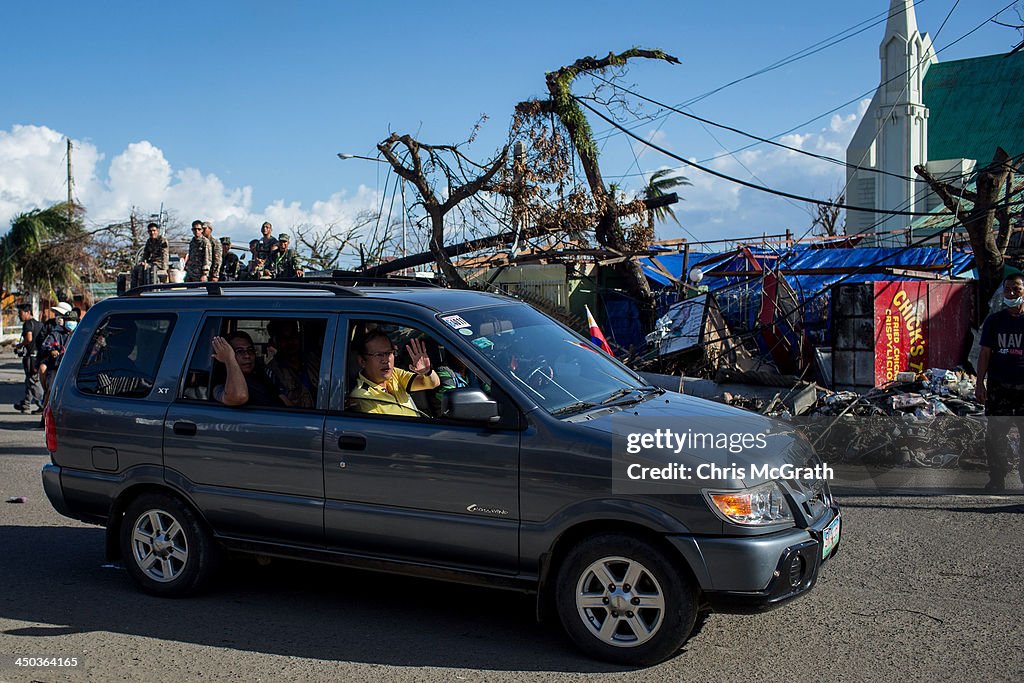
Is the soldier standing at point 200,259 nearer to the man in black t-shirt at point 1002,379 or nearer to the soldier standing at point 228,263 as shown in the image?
the soldier standing at point 228,263

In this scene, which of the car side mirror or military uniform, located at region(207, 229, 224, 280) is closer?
the car side mirror

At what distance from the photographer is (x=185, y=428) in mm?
5637

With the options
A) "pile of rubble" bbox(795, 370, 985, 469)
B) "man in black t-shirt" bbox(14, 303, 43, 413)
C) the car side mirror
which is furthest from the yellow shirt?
"man in black t-shirt" bbox(14, 303, 43, 413)

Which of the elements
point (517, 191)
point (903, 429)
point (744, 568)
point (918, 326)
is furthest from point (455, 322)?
point (918, 326)

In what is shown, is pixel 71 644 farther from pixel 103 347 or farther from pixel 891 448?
pixel 891 448

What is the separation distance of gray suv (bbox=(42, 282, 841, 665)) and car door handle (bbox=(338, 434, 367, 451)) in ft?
0.08

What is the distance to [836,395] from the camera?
11.6m

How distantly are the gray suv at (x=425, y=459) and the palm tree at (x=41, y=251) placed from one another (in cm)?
2325

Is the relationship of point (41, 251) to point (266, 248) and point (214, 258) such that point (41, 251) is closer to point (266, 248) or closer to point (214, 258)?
point (266, 248)

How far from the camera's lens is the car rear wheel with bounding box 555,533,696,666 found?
447 centimetres

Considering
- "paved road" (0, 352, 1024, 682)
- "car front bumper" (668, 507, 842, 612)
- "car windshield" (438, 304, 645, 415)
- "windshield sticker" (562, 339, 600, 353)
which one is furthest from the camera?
"windshield sticker" (562, 339, 600, 353)

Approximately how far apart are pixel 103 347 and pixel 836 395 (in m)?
8.64

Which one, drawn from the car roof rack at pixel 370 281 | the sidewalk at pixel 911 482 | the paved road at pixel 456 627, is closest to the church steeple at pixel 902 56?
the sidewalk at pixel 911 482

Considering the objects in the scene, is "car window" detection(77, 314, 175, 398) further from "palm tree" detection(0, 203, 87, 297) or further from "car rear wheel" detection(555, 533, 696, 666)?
"palm tree" detection(0, 203, 87, 297)
